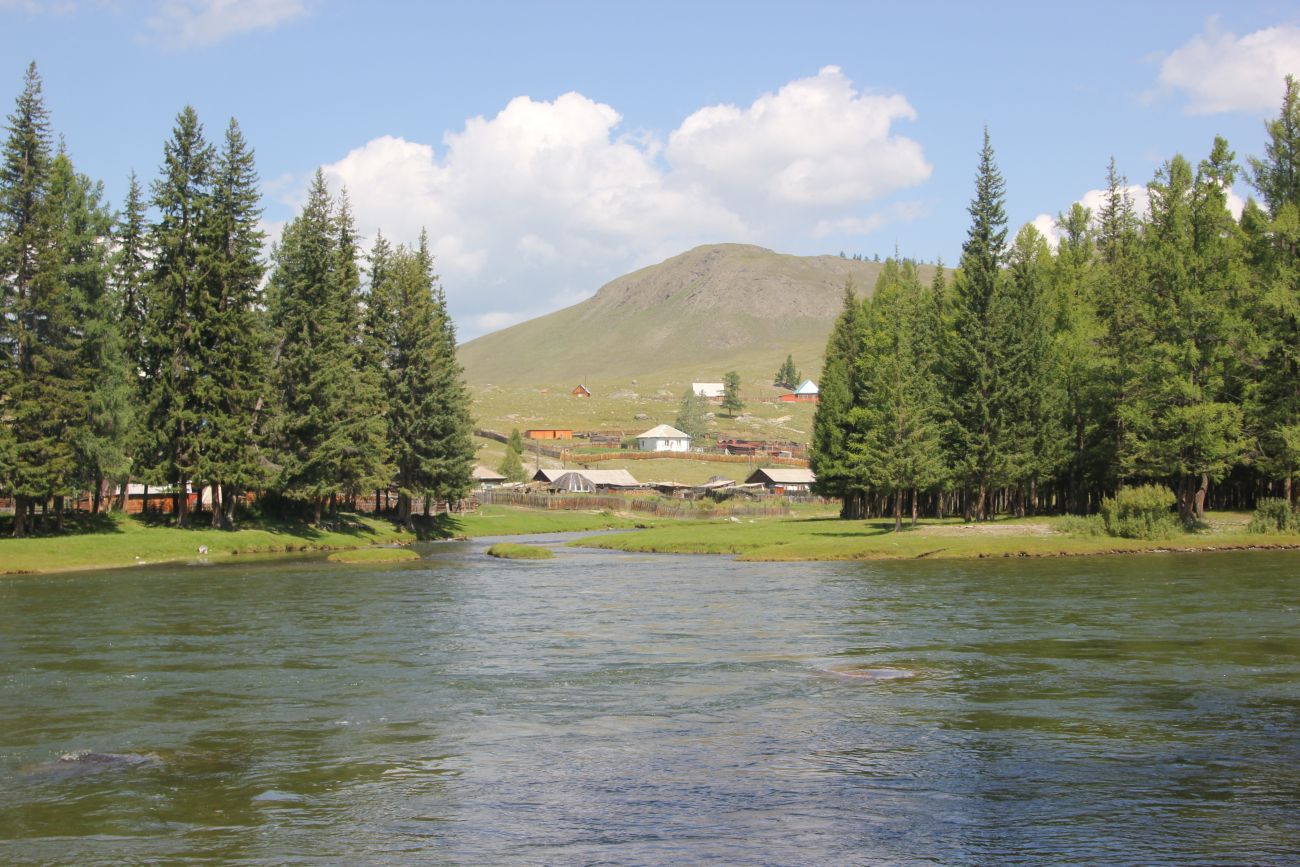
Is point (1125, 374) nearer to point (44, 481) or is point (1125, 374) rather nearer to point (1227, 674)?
point (1227, 674)

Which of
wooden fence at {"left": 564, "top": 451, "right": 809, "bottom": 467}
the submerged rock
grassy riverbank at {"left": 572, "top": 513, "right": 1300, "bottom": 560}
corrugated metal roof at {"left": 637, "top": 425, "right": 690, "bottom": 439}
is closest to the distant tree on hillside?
wooden fence at {"left": 564, "top": 451, "right": 809, "bottom": 467}

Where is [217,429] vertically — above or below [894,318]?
below

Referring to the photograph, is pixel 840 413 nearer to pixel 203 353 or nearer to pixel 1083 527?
pixel 1083 527

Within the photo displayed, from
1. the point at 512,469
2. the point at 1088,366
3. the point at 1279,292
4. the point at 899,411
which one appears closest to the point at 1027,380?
the point at 1088,366

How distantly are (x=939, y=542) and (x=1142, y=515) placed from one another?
11167 millimetres

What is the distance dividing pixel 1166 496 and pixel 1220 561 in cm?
1214

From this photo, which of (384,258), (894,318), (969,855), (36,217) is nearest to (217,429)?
(36,217)

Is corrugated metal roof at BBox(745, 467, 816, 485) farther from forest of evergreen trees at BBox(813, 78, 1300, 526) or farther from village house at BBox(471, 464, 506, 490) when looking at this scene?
forest of evergreen trees at BBox(813, 78, 1300, 526)

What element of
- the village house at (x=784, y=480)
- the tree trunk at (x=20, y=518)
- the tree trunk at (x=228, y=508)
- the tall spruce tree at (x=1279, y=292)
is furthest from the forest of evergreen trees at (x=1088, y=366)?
the tree trunk at (x=20, y=518)

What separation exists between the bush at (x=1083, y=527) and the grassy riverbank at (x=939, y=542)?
1.01 ft

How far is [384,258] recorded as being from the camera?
88.5 meters

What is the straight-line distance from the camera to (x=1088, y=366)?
2687 inches

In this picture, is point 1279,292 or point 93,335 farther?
point 93,335

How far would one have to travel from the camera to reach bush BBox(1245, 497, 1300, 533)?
59.2 m
